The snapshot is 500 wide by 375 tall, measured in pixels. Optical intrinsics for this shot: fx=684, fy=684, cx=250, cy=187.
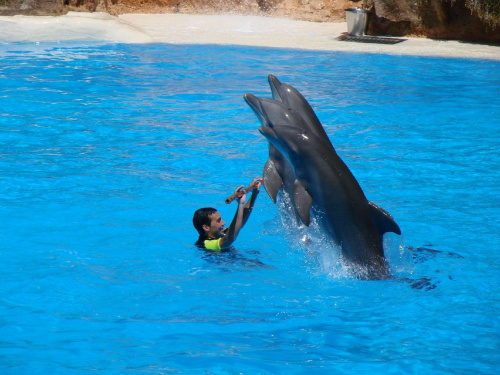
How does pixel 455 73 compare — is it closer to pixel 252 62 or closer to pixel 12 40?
pixel 252 62

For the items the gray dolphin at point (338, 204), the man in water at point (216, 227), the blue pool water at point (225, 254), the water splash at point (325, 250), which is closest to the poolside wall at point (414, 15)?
Answer: the blue pool water at point (225, 254)

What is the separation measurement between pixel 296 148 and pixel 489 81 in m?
8.93

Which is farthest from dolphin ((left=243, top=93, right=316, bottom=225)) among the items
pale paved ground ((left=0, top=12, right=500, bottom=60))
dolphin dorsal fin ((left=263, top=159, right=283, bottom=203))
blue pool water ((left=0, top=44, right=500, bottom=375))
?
pale paved ground ((left=0, top=12, right=500, bottom=60))

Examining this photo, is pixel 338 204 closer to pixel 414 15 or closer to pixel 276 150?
pixel 276 150

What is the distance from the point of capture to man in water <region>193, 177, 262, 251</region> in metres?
5.37

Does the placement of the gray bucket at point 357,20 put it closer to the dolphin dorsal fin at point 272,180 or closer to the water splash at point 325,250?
the water splash at point 325,250

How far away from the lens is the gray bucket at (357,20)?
57.5ft

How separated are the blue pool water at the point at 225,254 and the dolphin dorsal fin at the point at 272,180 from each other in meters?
0.44

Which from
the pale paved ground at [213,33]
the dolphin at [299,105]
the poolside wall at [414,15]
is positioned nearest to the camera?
the dolphin at [299,105]

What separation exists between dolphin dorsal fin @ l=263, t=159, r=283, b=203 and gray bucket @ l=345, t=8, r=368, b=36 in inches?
519

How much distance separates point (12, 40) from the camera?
16.1m

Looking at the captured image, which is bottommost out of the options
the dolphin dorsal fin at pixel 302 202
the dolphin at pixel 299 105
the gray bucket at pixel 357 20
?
the dolphin dorsal fin at pixel 302 202

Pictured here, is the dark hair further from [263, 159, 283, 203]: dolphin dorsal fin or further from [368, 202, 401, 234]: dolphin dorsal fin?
[368, 202, 401, 234]: dolphin dorsal fin

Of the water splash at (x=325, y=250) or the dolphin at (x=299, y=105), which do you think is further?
the dolphin at (x=299, y=105)
